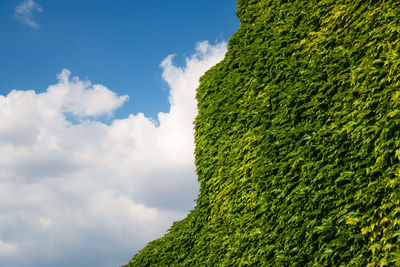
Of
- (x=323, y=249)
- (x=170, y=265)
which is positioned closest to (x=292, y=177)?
(x=323, y=249)

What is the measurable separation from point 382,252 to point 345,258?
523 millimetres

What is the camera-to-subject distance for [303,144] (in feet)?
17.9

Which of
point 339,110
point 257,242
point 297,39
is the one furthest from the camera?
point 297,39

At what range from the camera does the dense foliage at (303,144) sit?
14.0 feet

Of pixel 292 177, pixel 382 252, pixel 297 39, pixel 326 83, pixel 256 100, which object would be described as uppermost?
pixel 297 39

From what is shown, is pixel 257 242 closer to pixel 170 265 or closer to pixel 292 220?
pixel 292 220

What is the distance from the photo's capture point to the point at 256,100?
22.1 ft

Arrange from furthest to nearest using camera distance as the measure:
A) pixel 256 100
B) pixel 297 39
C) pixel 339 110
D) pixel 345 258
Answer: pixel 256 100 < pixel 297 39 < pixel 339 110 < pixel 345 258

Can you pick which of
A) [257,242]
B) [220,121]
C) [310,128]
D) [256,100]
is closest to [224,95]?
[220,121]

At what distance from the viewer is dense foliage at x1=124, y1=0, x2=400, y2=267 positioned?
427 cm

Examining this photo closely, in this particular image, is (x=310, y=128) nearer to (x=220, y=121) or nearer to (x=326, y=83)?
(x=326, y=83)

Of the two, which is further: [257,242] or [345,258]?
[257,242]

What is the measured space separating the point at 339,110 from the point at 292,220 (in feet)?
5.88

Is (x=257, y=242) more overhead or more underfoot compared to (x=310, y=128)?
more underfoot
